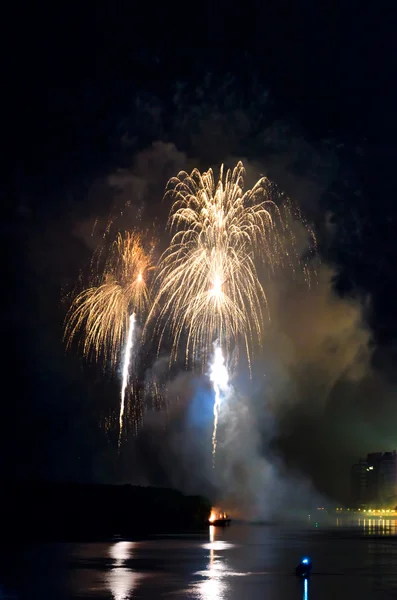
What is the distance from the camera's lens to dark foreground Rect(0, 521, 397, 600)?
46.3 metres

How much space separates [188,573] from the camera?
59.3 m

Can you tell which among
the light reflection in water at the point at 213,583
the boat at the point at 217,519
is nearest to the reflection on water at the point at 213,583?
the light reflection in water at the point at 213,583

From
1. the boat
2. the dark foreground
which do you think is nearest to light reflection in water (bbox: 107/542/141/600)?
the dark foreground

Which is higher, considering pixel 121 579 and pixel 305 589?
pixel 305 589

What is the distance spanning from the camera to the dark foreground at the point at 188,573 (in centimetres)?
4631

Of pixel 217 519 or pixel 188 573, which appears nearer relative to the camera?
pixel 188 573

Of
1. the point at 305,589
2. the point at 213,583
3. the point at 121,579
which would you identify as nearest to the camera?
the point at 305,589

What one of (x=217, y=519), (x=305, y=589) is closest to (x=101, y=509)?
(x=217, y=519)

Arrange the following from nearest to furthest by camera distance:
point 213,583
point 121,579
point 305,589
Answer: point 305,589, point 213,583, point 121,579

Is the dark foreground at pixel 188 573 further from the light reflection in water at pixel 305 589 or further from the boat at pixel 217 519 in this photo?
the boat at pixel 217 519

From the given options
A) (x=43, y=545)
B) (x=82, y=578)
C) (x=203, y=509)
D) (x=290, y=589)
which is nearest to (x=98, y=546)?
(x=43, y=545)

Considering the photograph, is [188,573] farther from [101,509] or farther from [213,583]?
[101,509]

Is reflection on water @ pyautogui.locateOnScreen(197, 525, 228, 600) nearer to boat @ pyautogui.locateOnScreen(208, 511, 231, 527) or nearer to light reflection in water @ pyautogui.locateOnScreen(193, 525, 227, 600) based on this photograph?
light reflection in water @ pyautogui.locateOnScreen(193, 525, 227, 600)

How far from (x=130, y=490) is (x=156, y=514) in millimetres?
8525
